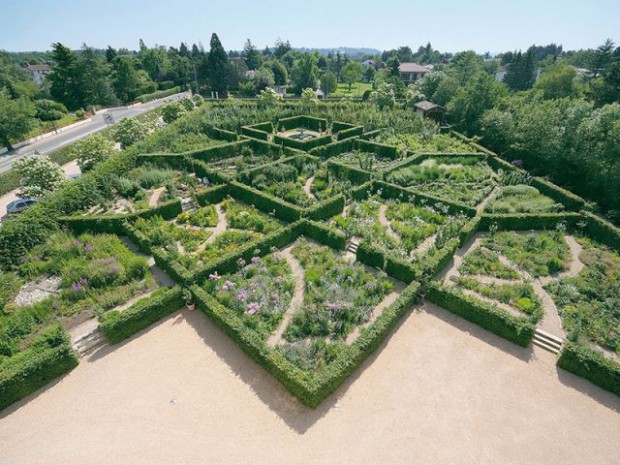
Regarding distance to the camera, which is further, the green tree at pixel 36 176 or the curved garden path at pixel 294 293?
the green tree at pixel 36 176

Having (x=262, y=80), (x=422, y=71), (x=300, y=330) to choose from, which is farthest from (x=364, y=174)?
(x=422, y=71)

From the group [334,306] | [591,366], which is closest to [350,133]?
[334,306]

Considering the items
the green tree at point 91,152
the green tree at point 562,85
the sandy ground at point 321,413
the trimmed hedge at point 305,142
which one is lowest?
the sandy ground at point 321,413

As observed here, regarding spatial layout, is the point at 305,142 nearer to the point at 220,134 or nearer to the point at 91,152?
the point at 220,134

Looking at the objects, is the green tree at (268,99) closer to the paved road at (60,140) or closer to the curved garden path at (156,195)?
the paved road at (60,140)

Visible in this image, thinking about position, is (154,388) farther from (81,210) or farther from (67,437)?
(81,210)

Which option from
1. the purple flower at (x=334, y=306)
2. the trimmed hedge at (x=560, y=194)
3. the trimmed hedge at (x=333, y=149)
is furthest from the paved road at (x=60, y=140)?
the trimmed hedge at (x=560, y=194)
